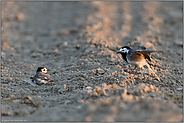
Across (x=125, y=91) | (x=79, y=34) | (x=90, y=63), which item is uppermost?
(x=79, y=34)

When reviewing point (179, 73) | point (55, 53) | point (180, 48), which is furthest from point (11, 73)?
point (180, 48)

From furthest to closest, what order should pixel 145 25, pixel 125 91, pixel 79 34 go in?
pixel 145 25 < pixel 79 34 < pixel 125 91

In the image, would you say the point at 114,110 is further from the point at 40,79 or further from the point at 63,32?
the point at 63,32

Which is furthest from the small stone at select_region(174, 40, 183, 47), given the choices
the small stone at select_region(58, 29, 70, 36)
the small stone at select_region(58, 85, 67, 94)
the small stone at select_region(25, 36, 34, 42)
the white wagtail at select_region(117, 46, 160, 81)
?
the small stone at select_region(25, 36, 34, 42)

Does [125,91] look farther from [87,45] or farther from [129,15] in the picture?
[129,15]

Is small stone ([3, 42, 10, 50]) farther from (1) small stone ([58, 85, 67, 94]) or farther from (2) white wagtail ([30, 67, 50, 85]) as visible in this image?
(1) small stone ([58, 85, 67, 94])

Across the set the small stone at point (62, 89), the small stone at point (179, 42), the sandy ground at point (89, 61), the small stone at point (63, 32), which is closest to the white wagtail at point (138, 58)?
the sandy ground at point (89, 61)

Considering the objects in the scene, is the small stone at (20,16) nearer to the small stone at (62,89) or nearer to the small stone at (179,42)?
the small stone at (62,89)

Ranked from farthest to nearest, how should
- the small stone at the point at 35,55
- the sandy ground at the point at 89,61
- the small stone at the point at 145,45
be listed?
the small stone at the point at 35,55
the small stone at the point at 145,45
the sandy ground at the point at 89,61

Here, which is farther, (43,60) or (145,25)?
(145,25)
